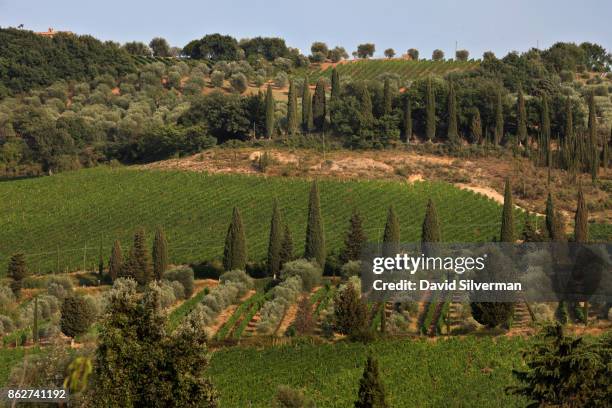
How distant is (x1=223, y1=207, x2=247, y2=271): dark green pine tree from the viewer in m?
71.9

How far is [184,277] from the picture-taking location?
69.2 meters

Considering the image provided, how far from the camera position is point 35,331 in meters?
58.4

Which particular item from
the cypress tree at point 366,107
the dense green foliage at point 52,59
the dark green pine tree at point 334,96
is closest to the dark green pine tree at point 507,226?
the cypress tree at point 366,107

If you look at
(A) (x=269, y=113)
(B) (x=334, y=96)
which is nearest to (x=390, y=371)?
(A) (x=269, y=113)

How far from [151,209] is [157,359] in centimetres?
5259

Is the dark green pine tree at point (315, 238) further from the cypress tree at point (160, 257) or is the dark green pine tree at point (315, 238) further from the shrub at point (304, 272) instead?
the cypress tree at point (160, 257)

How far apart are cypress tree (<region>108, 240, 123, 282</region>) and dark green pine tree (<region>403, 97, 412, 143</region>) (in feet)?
120

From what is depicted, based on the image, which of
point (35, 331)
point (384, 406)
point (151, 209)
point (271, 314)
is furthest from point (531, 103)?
point (384, 406)

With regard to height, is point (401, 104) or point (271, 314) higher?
point (401, 104)

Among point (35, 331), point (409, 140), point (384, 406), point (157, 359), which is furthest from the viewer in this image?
point (409, 140)

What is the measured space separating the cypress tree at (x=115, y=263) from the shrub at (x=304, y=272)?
9.56 m

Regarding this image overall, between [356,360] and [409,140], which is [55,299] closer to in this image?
[356,360]

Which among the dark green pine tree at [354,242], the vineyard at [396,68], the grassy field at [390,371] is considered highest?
the vineyard at [396,68]

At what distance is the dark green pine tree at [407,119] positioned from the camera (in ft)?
332
